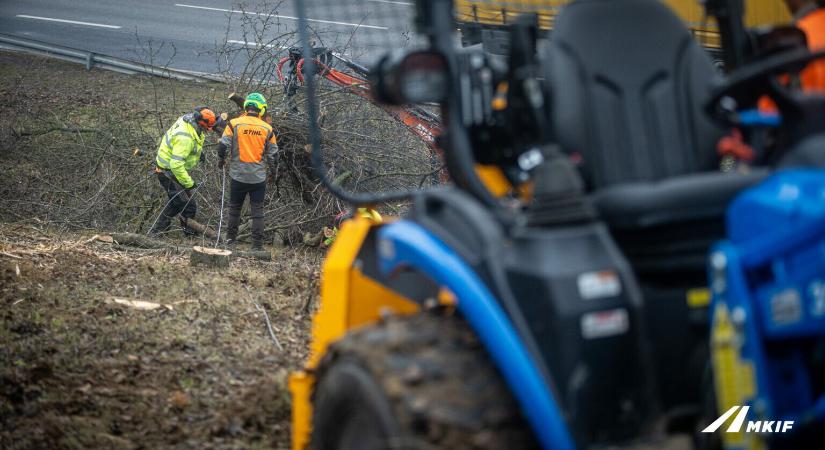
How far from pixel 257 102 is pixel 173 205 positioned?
1.72 m

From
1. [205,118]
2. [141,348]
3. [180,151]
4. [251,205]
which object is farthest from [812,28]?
[205,118]

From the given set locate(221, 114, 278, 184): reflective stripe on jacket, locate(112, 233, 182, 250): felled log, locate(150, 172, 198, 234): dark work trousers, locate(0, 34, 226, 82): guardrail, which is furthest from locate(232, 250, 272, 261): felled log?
locate(0, 34, 226, 82): guardrail

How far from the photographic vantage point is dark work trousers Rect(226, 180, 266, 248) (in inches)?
444

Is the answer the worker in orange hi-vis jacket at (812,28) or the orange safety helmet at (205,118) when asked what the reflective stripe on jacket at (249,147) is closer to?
the orange safety helmet at (205,118)

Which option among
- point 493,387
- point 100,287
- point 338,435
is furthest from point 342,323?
point 100,287

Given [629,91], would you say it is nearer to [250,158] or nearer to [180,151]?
[250,158]

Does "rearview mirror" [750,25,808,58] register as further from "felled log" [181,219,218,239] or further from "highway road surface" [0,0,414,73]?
"highway road surface" [0,0,414,73]

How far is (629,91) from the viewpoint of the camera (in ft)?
9.64

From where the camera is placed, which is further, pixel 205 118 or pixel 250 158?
pixel 205 118

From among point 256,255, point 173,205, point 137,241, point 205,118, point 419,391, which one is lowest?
point 256,255

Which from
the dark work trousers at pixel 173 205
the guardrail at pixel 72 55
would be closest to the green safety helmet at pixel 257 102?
the dark work trousers at pixel 173 205

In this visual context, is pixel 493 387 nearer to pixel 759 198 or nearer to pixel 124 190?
pixel 759 198

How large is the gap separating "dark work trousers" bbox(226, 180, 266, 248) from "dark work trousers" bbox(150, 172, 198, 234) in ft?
1.62

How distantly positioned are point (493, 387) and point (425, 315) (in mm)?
369
